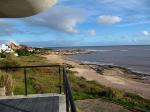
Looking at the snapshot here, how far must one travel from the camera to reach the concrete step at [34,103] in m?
8.00

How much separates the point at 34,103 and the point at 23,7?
4.10 meters

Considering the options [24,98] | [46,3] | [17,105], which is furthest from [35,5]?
[24,98]

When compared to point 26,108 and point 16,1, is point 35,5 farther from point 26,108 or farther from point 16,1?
point 26,108

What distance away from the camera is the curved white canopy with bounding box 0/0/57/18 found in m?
5.11

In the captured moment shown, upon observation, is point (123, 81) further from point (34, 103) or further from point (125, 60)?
point (125, 60)

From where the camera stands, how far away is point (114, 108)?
1655 cm

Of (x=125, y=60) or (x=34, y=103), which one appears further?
(x=125, y=60)

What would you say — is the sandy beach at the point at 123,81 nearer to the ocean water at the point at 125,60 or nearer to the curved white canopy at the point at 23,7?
the ocean water at the point at 125,60

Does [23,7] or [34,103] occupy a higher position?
[23,7]

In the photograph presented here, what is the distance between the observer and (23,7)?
523cm

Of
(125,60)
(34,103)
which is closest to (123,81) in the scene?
(34,103)

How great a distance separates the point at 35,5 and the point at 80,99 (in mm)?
12910

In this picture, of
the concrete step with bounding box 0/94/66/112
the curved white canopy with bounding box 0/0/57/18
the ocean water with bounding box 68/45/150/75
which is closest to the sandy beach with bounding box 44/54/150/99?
the ocean water with bounding box 68/45/150/75

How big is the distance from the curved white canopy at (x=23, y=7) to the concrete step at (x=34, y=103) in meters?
2.97
